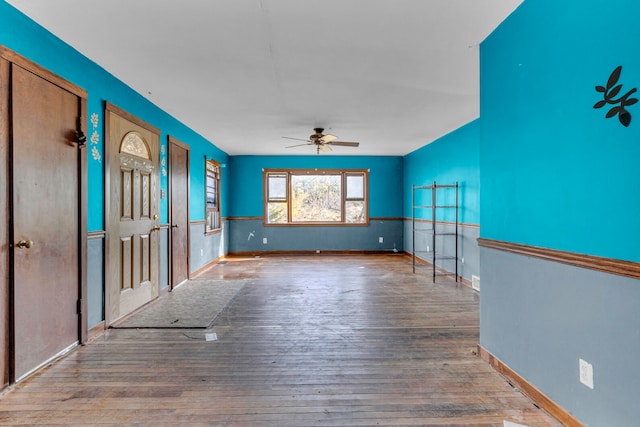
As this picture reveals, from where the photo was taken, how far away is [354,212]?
8281mm

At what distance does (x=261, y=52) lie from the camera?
2.72m

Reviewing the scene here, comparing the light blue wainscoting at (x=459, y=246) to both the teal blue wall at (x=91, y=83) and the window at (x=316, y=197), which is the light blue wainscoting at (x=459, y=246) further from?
the teal blue wall at (x=91, y=83)

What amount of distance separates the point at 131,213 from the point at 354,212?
18.0ft

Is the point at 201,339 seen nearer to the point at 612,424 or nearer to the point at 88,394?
the point at 88,394

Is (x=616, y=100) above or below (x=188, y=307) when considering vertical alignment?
above

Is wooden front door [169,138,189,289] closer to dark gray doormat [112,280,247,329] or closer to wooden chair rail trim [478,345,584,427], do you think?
dark gray doormat [112,280,247,329]

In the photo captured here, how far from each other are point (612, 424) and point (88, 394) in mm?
2765

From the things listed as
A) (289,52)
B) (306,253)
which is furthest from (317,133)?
(306,253)

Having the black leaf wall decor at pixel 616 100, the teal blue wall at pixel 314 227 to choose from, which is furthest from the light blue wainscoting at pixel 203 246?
the black leaf wall decor at pixel 616 100

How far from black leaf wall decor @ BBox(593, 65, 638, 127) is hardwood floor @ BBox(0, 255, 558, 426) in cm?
156

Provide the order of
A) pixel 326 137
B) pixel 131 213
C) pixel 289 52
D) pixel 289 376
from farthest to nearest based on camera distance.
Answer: pixel 326 137
pixel 131 213
pixel 289 52
pixel 289 376

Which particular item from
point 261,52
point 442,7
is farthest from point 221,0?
point 442,7

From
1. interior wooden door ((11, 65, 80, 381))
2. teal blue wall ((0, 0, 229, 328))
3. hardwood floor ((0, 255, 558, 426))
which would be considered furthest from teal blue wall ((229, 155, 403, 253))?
interior wooden door ((11, 65, 80, 381))

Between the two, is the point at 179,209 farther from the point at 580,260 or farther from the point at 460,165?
the point at 580,260
